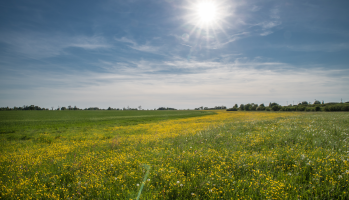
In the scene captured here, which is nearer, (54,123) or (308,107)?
(54,123)

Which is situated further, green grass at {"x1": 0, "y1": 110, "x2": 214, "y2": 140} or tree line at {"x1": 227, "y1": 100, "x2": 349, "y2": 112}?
tree line at {"x1": 227, "y1": 100, "x2": 349, "y2": 112}

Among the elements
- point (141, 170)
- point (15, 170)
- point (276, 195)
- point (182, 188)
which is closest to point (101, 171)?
point (141, 170)

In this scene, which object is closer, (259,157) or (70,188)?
(70,188)

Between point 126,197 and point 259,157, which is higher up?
point 259,157

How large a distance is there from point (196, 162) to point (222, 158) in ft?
3.75

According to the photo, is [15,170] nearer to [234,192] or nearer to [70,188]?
[70,188]

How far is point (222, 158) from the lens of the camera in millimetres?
6551

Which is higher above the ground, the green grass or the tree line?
the tree line

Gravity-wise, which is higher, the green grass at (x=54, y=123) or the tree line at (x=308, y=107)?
the tree line at (x=308, y=107)

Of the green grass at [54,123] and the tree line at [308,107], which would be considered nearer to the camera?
the green grass at [54,123]

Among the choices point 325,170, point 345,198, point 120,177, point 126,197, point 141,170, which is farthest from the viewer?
point 141,170

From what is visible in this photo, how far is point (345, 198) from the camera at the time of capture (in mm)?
3959

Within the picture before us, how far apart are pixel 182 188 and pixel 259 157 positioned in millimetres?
3880

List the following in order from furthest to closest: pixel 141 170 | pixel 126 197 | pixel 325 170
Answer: pixel 141 170, pixel 325 170, pixel 126 197
